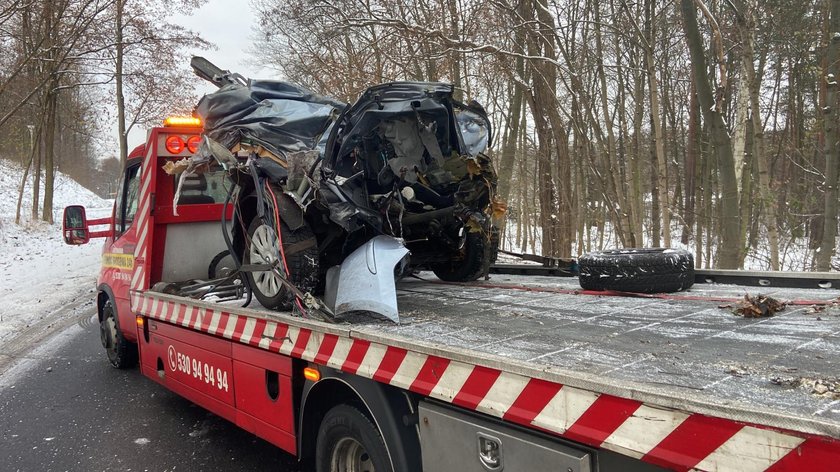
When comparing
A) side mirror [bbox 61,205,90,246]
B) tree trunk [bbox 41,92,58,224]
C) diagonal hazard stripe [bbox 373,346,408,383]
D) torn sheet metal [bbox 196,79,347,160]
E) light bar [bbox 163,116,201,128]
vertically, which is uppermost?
tree trunk [bbox 41,92,58,224]

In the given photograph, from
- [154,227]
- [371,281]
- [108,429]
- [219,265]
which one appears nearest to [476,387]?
[371,281]

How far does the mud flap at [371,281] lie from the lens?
3.30m

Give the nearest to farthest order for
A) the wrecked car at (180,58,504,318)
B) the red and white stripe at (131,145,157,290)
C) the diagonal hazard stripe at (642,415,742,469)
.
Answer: the diagonal hazard stripe at (642,415,742,469)
the wrecked car at (180,58,504,318)
the red and white stripe at (131,145,157,290)

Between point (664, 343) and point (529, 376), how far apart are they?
0.87m

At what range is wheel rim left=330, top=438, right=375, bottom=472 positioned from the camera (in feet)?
9.75

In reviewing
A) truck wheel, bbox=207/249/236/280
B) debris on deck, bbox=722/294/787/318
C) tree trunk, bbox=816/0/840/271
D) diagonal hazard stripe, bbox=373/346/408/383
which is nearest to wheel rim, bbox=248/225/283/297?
diagonal hazard stripe, bbox=373/346/408/383

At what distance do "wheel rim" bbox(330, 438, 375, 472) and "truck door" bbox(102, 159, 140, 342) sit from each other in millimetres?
3684

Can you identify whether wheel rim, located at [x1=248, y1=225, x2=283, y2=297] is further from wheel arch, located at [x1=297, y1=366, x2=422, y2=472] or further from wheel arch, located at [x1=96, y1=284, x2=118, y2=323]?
wheel arch, located at [x1=96, y1=284, x2=118, y2=323]

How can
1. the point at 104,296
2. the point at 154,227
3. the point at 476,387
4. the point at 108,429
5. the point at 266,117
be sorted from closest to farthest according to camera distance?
the point at 476,387, the point at 266,117, the point at 108,429, the point at 154,227, the point at 104,296

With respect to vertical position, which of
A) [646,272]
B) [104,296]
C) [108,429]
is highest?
[646,272]

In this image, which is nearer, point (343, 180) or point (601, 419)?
point (601, 419)

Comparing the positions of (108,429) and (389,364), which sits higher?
(389,364)

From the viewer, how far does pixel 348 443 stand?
9.88 feet

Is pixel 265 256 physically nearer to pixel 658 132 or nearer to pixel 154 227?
pixel 154 227
